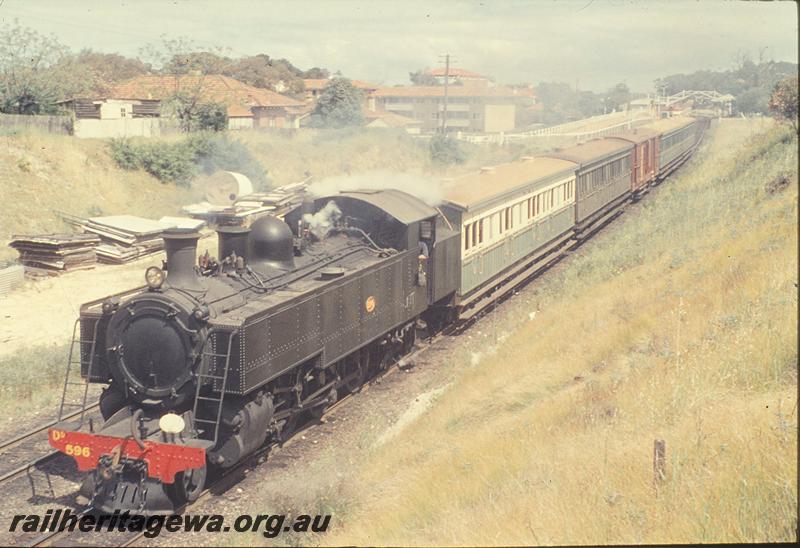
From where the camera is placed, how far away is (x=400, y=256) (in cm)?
1387

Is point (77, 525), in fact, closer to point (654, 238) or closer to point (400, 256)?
point (400, 256)

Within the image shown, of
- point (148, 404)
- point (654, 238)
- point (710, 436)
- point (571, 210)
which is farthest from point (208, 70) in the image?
point (710, 436)

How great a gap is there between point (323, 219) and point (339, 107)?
46.4 metres

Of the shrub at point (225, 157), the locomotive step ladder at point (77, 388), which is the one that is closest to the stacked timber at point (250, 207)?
the shrub at point (225, 157)

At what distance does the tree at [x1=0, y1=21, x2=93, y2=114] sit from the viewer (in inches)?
1355

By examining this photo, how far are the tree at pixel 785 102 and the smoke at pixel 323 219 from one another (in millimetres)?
13812

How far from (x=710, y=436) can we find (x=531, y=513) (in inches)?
72.1

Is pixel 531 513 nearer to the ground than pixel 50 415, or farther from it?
farther from it

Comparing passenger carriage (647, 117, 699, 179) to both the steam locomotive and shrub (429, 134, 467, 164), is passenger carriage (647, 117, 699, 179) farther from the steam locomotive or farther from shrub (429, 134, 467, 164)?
the steam locomotive

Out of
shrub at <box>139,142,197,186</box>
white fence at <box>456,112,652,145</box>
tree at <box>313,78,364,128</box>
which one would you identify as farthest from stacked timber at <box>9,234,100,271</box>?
tree at <box>313,78,364,128</box>

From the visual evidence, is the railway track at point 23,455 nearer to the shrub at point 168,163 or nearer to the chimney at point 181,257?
the chimney at point 181,257

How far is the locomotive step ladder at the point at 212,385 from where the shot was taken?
9344 mm

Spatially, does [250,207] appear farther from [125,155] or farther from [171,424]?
[171,424]

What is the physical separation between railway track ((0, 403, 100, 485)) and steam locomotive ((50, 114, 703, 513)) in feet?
3.02
